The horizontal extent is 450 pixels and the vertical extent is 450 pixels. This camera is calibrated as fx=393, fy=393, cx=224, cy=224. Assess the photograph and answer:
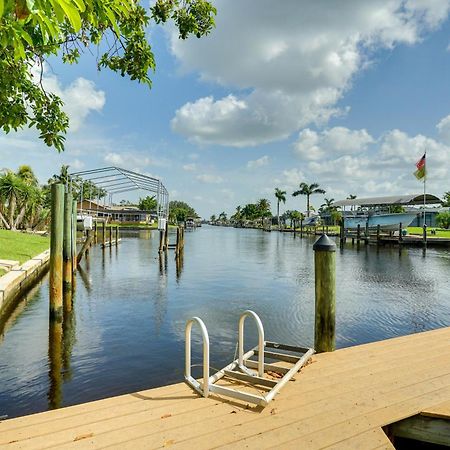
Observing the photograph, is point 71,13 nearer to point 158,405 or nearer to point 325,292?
point 158,405

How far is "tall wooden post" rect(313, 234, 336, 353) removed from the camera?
20.5 ft

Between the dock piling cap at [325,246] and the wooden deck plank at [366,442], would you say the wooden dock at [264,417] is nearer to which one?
the wooden deck plank at [366,442]

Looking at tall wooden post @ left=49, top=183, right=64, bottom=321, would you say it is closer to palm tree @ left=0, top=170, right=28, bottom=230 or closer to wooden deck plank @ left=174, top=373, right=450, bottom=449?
wooden deck plank @ left=174, top=373, right=450, bottom=449

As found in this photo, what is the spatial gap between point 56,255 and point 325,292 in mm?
8285

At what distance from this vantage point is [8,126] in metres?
4.56

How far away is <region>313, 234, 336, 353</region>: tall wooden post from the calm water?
271cm

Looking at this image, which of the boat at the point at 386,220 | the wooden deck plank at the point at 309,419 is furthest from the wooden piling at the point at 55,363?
the boat at the point at 386,220

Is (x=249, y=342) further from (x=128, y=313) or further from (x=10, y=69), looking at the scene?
(x=10, y=69)

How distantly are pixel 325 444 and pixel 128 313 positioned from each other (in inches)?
400

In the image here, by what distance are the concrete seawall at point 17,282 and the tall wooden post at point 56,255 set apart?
5.17 feet

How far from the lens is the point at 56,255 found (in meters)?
11.5

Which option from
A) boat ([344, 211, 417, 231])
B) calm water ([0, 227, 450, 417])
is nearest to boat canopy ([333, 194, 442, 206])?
boat ([344, 211, 417, 231])

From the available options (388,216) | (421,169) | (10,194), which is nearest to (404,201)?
(388,216)

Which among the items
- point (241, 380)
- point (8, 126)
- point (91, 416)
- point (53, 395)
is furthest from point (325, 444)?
point (53, 395)
